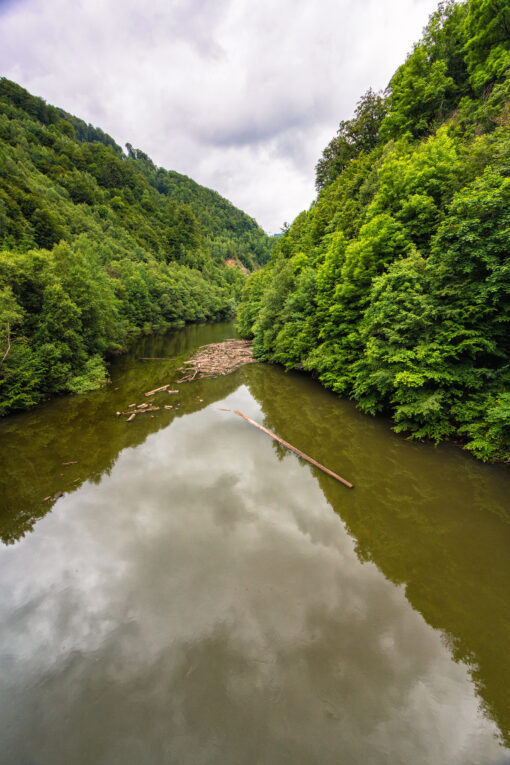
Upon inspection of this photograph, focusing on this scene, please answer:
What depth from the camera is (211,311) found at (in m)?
74.1

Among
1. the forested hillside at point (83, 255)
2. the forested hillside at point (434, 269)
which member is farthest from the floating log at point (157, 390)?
the forested hillside at point (434, 269)

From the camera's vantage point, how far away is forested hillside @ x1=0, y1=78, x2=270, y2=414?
15786mm

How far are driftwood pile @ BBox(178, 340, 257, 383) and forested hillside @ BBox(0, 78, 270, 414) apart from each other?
749 cm

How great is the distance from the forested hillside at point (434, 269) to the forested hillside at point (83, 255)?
52.6ft

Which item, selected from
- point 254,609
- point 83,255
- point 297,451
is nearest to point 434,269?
point 297,451

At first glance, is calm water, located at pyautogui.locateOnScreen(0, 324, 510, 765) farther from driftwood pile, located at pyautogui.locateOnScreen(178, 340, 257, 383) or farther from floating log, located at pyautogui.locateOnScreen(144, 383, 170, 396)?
driftwood pile, located at pyautogui.locateOnScreen(178, 340, 257, 383)

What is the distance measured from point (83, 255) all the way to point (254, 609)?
3969 centimetres

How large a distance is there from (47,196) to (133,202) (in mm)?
58210

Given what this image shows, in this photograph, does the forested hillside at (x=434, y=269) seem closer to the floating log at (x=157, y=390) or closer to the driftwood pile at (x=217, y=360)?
the driftwood pile at (x=217, y=360)

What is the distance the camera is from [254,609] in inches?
204

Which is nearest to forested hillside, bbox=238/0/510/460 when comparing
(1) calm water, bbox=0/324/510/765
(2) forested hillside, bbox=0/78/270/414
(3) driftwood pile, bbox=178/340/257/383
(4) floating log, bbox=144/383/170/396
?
(1) calm water, bbox=0/324/510/765

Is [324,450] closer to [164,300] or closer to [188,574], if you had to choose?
[188,574]

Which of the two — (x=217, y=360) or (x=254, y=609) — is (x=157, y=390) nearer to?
(x=217, y=360)

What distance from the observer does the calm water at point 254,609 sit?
3.64m
